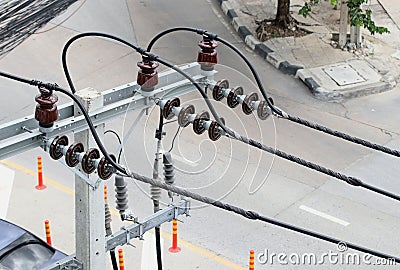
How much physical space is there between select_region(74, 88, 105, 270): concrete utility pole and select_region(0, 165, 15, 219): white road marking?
275 inches

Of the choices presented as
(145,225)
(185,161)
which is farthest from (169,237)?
(185,161)

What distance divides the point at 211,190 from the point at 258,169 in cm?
73

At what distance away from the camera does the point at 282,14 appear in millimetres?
20734

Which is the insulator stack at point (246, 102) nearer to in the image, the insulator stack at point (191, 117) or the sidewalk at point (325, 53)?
the insulator stack at point (191, 117)

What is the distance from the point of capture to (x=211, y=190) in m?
7.57

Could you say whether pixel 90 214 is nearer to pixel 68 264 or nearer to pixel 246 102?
pixel 68 264

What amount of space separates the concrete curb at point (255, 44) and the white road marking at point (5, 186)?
6.51 meters

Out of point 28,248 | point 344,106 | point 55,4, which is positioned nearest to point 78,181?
point 28,248

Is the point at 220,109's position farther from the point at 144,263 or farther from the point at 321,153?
the point at 321,153

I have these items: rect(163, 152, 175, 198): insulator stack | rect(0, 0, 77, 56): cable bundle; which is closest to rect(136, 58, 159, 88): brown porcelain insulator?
rect(163, 152, 175, 198): insulator stack

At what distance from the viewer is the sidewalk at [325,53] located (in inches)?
749

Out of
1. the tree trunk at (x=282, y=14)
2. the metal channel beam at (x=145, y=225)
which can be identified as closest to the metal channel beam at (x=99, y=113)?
the metal channel beam at (x=145, y=225)

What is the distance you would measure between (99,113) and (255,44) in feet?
43.4

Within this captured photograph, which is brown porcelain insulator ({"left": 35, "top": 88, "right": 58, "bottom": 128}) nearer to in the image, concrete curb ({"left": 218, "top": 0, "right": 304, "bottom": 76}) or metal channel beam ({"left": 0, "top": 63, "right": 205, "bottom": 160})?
metal channel beam ({"left": 0, "top": 63, "right": 205, "bottom": 160})
